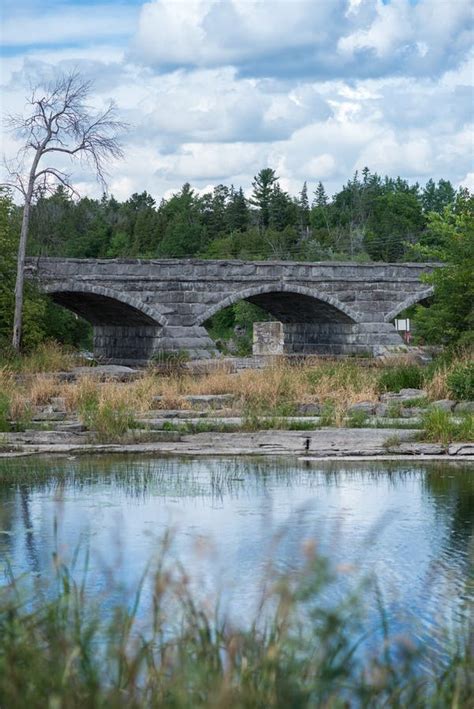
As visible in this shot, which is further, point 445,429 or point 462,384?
point 462,384

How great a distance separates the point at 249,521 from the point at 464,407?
8.60m

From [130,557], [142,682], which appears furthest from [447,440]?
[142,682]

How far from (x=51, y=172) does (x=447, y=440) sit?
2260cm

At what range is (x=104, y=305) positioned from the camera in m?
43.9

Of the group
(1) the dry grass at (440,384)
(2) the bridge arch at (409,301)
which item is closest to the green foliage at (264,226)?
(2) the bridge arch at (409,301)

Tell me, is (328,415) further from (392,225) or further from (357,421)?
(392,225)

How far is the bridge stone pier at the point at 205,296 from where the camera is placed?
40.7m

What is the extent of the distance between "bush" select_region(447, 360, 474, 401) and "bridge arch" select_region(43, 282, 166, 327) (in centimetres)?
2082

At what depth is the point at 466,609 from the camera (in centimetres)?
844

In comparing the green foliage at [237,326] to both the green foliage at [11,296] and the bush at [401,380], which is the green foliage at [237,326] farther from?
the bush at [401,380]

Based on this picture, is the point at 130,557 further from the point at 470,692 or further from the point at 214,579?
the point at 470,692

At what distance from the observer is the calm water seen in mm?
9008

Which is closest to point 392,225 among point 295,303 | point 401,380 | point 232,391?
point 295,303

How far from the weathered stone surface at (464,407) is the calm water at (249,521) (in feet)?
13.1
